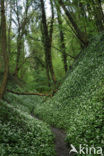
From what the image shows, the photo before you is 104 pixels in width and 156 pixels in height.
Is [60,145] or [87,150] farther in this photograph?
[60,145]

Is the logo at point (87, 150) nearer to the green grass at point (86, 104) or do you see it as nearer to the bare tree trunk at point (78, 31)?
the green grass at point (86, 104)

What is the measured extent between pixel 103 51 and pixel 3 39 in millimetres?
7966

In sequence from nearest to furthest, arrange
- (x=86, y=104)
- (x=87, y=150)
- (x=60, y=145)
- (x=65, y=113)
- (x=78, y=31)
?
(x=87, y=150)
(x=60, y=145)
(x=86, y=104)
(x=65, y=113)
(x=78, y=31)

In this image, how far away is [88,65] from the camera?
1331 centimetres

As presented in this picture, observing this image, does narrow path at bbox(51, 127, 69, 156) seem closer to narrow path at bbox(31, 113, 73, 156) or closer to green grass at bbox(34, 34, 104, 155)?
narrow path at bbox(31, 113, 73, 156)

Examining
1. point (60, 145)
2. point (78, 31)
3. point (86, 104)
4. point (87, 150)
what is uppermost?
point (78, 31)

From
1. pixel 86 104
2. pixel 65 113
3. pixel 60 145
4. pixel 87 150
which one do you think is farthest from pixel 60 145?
pixel 65 113

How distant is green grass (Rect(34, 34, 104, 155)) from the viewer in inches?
249

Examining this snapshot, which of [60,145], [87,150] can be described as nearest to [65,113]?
[60,145]

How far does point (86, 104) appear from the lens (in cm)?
913

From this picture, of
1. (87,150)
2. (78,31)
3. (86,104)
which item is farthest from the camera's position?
(78,31)

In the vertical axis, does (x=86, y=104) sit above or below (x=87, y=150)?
above

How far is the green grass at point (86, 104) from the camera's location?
633 centimetres

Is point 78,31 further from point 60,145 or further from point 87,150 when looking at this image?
point 87,150
